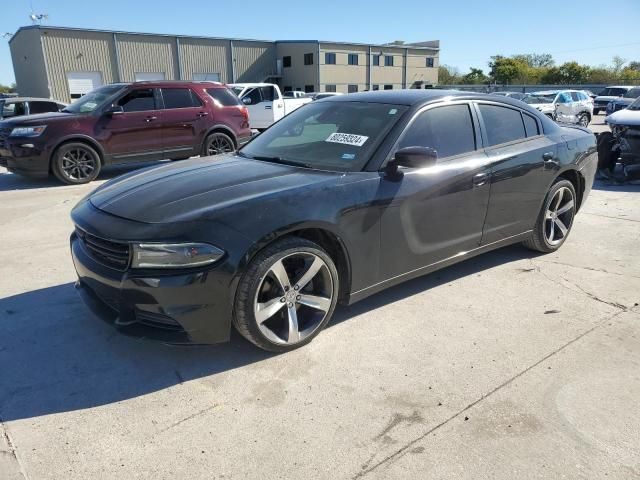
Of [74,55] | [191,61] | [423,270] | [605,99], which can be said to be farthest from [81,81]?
[423,270]

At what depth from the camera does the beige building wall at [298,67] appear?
50.2m

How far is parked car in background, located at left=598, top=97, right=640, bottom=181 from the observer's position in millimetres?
8711

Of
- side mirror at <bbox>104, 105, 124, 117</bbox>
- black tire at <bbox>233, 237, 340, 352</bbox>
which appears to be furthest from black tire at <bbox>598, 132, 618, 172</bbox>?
side mirror at <bbox>104, 105, 124, 117</bbox>

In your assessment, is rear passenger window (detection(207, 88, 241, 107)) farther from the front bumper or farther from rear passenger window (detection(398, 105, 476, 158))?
rear passenger window (detection(398, 105, 476, 158))

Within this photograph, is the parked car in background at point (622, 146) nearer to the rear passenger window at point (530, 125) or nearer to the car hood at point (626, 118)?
the car hood at point (626, 118)

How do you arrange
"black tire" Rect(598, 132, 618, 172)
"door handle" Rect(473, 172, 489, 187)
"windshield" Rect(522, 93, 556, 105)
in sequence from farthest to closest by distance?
"windshield" Rect(522, 93, 556, 105) → "black tire" Rect(598, 132, 618, 172) → "door handle" Rect(473, 172, 489, 187)

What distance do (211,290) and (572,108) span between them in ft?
74.8

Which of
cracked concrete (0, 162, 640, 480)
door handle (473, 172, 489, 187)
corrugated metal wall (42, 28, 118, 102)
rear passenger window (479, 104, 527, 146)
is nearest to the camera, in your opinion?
cracked concrete (0, 162, 640, 480)

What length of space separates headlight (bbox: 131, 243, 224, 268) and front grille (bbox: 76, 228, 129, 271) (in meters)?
0.11

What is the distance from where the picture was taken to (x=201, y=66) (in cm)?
4353

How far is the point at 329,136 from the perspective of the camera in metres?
3.85

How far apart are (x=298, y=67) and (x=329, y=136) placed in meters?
50.6

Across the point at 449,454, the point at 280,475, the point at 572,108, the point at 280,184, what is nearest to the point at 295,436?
the point at 280,475

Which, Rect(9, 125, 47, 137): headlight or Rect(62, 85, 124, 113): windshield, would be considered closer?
Rect(9, 125, 47, 137): headlight
